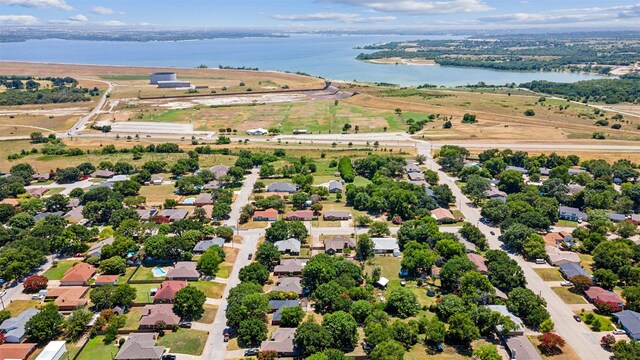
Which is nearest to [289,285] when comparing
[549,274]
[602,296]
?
[549,274]

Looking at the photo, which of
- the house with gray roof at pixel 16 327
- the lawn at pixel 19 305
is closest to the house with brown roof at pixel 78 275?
the lawn at pixel 19 305

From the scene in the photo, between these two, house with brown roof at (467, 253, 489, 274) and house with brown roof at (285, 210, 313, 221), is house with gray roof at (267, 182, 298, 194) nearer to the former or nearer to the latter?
house with brown roof at (285, 210, 313, 221)

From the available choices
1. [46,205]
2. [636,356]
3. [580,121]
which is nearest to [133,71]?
[46,205]

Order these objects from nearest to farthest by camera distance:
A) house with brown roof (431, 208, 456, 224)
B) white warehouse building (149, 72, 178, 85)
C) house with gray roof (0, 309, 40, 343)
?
1. house with gray roof (0, 309, 40, 343)
2. house with brown roof (431, 208, 456, 224)
3. white warehouse building (149, 72, 178, 85)

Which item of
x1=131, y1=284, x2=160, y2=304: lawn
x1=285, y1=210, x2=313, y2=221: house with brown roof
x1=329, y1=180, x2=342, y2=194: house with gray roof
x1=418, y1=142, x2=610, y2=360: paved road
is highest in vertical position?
x1=329, y1=180, x2=342, y2=194: house with gray roof

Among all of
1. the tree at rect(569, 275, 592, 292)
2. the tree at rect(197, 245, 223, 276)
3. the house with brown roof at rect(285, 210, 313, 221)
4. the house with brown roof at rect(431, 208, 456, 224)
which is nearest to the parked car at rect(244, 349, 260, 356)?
the tree at rect(197, 245, 223, 276)

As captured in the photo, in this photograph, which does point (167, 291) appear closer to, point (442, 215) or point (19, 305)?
point (19, 305)

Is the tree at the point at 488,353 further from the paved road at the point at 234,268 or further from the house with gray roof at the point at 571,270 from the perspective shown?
the paved road at the point at 234,268

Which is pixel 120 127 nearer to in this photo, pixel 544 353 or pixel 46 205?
pixel 46 205
